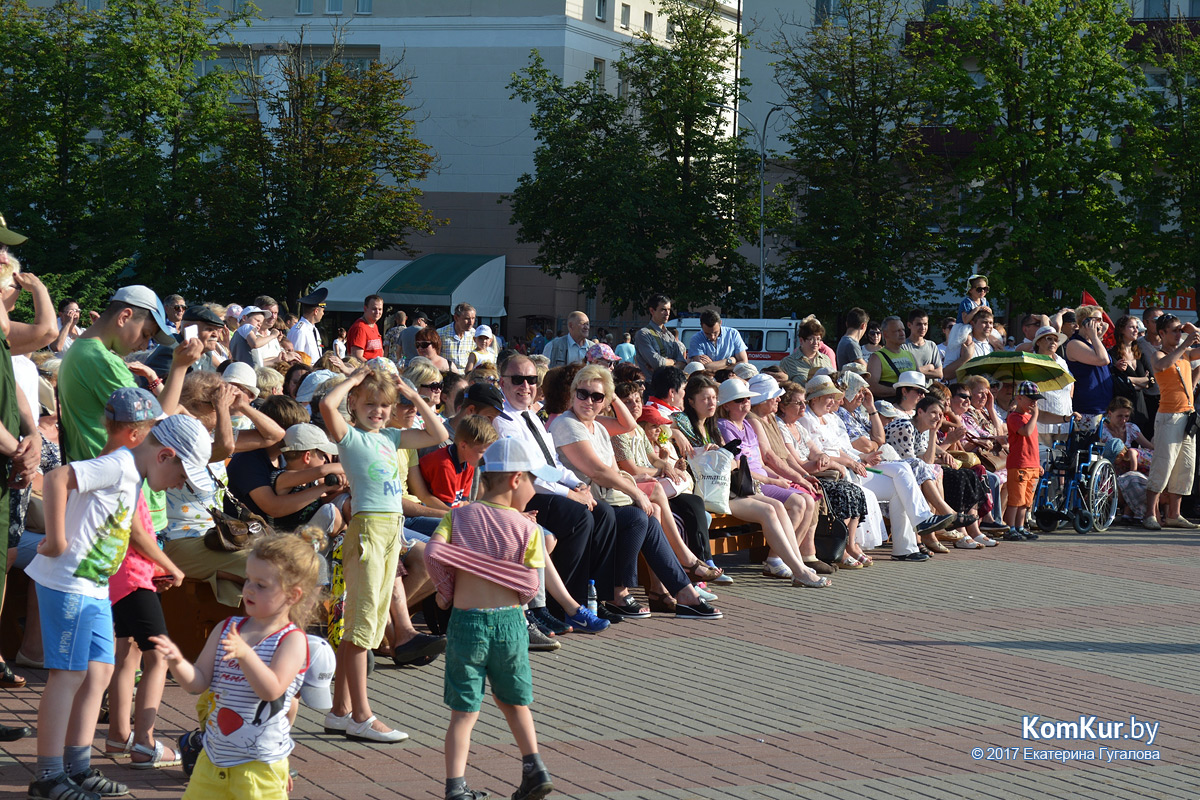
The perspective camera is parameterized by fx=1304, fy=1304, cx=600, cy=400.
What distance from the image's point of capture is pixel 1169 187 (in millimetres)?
34406

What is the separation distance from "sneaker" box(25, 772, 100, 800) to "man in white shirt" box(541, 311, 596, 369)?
10007mm

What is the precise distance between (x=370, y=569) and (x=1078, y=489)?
403 inches

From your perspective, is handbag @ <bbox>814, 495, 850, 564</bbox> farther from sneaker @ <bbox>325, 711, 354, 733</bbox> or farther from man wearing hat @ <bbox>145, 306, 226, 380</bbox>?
sneaker @ <bbox>325, 711, 354, 733</bbox>

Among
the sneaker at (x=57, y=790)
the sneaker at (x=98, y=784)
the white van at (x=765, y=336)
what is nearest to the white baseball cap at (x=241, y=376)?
the sneaker at (x=98, y=784)

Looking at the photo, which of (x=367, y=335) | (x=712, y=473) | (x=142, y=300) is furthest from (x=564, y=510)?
(x=367, y=335)

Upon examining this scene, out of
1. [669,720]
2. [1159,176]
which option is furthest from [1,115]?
[669,720]

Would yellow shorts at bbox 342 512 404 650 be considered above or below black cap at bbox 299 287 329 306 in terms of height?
below

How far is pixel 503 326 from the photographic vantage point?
48.2m

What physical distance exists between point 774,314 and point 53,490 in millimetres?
34348

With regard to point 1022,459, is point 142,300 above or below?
above

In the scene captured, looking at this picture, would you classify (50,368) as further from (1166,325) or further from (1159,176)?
(1159,176)

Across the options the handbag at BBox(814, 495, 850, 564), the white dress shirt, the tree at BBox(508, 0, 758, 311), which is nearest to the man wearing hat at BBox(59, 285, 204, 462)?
the white dress shirt

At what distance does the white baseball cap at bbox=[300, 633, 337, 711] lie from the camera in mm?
4117

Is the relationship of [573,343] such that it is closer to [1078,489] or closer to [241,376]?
[1078,489]
